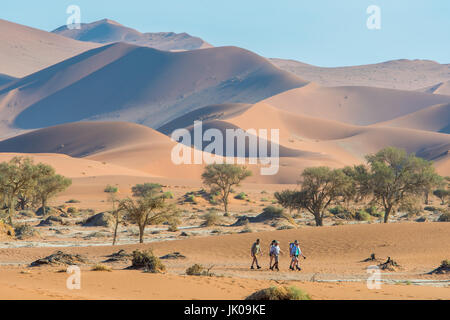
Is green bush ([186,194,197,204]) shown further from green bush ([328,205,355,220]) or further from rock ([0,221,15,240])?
rock ([0,221,15,240])

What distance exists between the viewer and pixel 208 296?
504 inches

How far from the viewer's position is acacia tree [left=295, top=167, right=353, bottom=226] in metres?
34.8

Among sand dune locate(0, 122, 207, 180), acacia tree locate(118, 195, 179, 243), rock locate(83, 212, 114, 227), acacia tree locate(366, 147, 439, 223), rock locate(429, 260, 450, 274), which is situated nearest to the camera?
rock locate(429, 260, 450, 274)

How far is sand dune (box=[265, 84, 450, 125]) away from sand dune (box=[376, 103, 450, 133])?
11.7 meters

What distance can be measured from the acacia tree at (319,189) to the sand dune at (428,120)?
111639 millimetres

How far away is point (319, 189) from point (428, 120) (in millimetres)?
118323

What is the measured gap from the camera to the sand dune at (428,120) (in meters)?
140

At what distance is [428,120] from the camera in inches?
5679

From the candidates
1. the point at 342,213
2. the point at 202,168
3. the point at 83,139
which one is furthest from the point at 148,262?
the point at 83,139

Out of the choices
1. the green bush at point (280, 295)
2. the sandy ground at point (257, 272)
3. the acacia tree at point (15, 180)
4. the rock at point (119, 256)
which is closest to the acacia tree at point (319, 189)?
the sandy ground at point (257, 272)

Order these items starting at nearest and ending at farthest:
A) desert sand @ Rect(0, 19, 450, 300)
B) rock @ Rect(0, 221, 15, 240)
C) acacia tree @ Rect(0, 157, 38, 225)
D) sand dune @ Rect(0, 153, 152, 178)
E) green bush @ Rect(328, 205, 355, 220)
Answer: desert sand @ Rect(0, 19, 450, 300)
rock @ Rect(0, 221, 15, 240)
acacia tree @ Rect(0, 157, 38, 225)
green bush @ Rect(328, 205, 355, 220)
sand dune @ Rect(0, 153, 152, 178)

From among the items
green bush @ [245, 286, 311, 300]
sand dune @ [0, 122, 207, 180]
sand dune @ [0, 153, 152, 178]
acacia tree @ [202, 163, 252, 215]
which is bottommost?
green bush @ [245, 286, 311, 300]

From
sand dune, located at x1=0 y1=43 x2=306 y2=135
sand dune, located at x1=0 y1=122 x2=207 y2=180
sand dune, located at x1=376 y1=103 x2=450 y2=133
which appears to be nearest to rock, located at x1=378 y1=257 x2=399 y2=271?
sand dune, located at x1=0 y1=122 x2=207 y2=180
